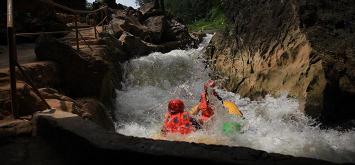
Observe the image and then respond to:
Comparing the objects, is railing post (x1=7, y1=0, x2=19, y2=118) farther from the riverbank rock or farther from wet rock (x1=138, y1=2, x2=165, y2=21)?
wet rock (x1=138, y1=2, x2=165, y2=21)

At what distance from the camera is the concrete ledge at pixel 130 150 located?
9.34ft

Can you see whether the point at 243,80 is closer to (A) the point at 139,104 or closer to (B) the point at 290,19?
(B) the point at 290,19

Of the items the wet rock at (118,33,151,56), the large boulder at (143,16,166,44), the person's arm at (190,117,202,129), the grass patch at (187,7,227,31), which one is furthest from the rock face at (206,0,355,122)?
the grass patch at (187,7,227,31)

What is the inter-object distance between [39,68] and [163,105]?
4910 millimetres

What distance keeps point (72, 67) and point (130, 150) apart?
13.1 ft

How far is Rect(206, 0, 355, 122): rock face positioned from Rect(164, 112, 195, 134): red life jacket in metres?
2.41

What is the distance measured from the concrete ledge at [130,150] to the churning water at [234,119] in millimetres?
2777

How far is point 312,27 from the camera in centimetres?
803

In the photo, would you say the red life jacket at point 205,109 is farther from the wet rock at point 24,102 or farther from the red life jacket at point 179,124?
the wet rock at point 24,102

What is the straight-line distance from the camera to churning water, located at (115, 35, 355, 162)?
6355 millimetres

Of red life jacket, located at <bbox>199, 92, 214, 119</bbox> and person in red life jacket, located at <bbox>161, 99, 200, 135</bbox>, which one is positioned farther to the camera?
red life jacket, located at <bbox>199, 92, 214, 119</bbox>

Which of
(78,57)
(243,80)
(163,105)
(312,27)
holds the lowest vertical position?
(163,105)

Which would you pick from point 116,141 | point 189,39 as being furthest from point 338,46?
point 189,39

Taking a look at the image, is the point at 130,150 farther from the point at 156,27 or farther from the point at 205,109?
the point at 156,27
